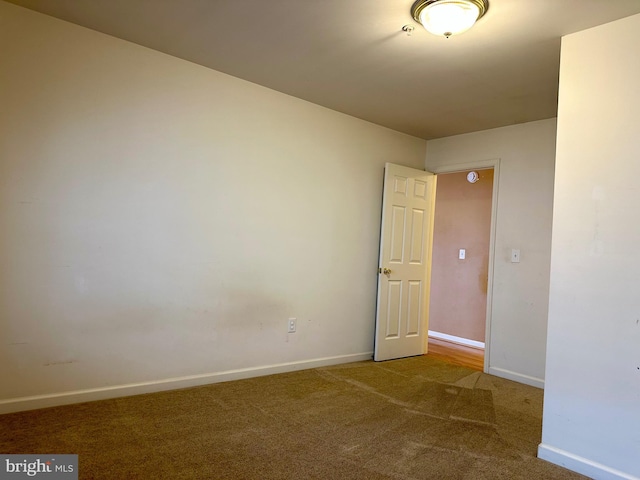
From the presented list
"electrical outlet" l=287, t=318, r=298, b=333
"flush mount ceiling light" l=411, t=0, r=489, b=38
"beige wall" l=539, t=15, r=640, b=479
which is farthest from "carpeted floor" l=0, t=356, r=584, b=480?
"flush mount ceiling light" l=411, t=0, r=489, b=38

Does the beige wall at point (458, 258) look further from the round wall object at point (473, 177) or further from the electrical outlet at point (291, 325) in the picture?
the electrical outlet at point (291, 325)

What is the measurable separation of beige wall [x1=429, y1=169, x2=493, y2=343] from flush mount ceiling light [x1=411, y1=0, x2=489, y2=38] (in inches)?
135

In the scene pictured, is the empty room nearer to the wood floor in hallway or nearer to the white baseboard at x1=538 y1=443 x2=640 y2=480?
the white baseboard at x1=538 y1=443 x2=640 y2=480

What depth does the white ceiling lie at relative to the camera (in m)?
2.16

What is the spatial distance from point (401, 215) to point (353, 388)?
1921mm

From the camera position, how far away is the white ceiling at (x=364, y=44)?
7.09 feet

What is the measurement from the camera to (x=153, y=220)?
2836 millimetres

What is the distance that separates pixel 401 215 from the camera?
14.1 ft

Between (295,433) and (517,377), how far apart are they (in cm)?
241

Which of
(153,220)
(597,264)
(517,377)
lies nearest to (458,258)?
(517,377)

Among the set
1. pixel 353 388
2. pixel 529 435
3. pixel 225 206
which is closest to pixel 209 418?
pixel 353 388

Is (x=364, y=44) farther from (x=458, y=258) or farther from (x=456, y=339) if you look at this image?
(x=456, y=339)

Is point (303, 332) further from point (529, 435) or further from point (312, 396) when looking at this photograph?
point (529, 435)

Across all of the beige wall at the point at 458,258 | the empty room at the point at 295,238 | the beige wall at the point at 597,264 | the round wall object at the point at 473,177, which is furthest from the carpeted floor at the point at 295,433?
the round wall object at the point at 473,177
